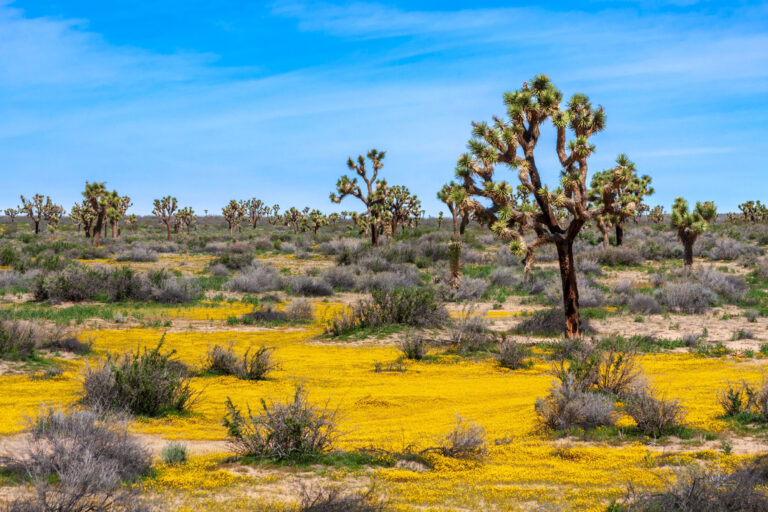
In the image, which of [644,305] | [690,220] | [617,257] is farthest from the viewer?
[617,257]

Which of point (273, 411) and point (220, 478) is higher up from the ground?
point (273, 411)

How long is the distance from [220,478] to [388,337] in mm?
11851

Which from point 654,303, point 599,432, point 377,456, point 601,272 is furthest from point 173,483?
→ point 601,272

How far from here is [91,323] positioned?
18.4 m

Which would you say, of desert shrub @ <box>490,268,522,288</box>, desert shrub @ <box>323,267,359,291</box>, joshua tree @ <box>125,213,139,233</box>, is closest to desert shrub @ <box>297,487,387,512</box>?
desert shrub @ <box>323,267,359,291</box>

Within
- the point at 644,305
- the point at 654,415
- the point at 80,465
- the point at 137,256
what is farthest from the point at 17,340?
the point at 137,256

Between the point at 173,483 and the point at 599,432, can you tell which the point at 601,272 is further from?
the point at 173,483

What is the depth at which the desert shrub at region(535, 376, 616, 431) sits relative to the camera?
8688 millimetres

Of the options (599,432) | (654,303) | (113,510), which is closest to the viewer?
Result: (113,510)

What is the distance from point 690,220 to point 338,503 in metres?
29.3

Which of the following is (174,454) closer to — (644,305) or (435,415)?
(435,415)

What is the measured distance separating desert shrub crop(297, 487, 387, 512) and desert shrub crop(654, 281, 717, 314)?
60.5ft

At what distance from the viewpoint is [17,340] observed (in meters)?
12.9

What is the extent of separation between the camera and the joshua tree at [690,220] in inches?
1169
